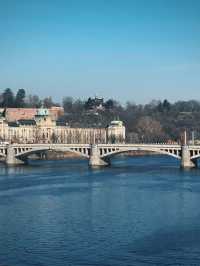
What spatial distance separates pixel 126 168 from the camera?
61.3m

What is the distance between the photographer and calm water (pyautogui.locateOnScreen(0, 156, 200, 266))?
25828mm

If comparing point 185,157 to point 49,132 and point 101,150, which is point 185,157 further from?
point 49,132

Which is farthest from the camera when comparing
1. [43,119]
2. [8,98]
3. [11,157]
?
[8,98]

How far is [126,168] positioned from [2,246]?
114ft

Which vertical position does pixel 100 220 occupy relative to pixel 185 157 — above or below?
below

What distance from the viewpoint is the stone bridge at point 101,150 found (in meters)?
59.6

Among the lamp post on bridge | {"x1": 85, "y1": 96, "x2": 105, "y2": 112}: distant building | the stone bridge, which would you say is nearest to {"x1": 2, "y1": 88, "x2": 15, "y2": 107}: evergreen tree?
{"x1": 85, "y1": 96, "x2": 105, "y2": 112}: distant building

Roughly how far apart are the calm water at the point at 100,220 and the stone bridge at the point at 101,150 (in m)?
7.83

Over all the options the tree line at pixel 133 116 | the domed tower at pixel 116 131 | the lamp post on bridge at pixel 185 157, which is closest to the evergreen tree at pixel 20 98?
the tree line at pixel 133 116

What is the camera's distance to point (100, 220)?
32.4m

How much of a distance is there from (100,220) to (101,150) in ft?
109

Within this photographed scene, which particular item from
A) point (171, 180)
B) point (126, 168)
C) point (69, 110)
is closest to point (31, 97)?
point (69, 110)

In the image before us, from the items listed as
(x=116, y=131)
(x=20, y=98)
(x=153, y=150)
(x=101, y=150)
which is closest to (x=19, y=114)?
(x=116, y=131)

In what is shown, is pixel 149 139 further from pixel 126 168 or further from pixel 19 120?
pixel 126 168
